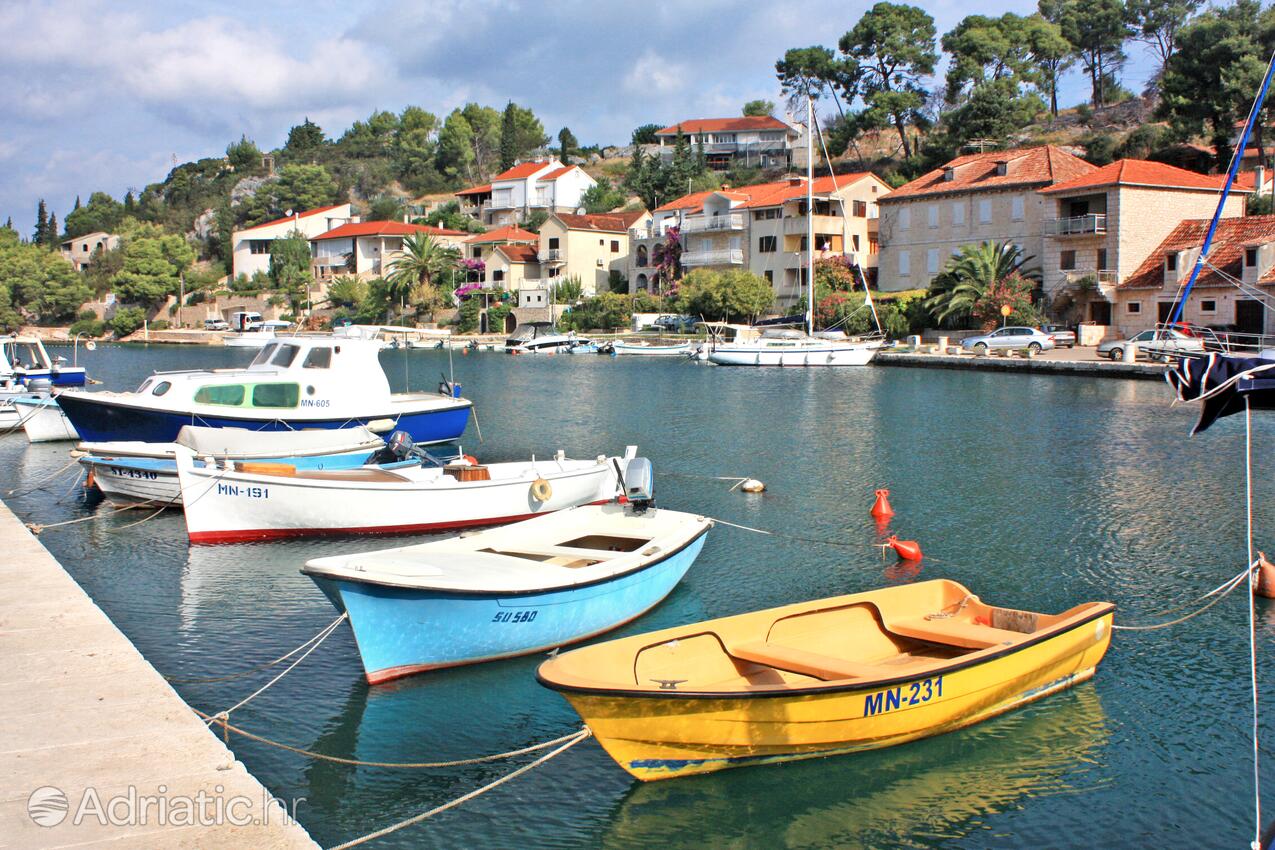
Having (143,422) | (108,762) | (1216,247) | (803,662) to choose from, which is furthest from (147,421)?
(1216,247)

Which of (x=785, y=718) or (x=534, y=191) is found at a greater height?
(x=534, y=191)

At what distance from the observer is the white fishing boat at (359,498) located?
61.2 ft

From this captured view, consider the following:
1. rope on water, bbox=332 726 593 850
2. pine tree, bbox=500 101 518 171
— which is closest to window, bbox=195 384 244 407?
rope on water, bbox=332 726 593 850

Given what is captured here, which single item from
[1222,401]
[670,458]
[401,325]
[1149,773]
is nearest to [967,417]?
[670,458]

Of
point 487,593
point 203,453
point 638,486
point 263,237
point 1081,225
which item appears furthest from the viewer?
point 263,237

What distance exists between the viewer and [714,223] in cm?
8631

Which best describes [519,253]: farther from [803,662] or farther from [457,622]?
[803,662]

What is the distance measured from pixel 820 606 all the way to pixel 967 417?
27.1 m

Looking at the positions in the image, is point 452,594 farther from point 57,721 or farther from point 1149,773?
point 1149,773

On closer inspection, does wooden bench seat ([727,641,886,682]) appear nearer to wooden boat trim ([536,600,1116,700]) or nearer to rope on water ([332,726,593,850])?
wooden boat trim ([536,600,1116,700])

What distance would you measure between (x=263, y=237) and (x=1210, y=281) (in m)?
99.5

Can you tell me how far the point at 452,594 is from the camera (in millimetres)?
12211

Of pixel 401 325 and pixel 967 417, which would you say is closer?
pixel 967 417

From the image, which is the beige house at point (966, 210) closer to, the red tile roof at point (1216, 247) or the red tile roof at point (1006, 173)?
the red tile roof at point (1006, 173)
